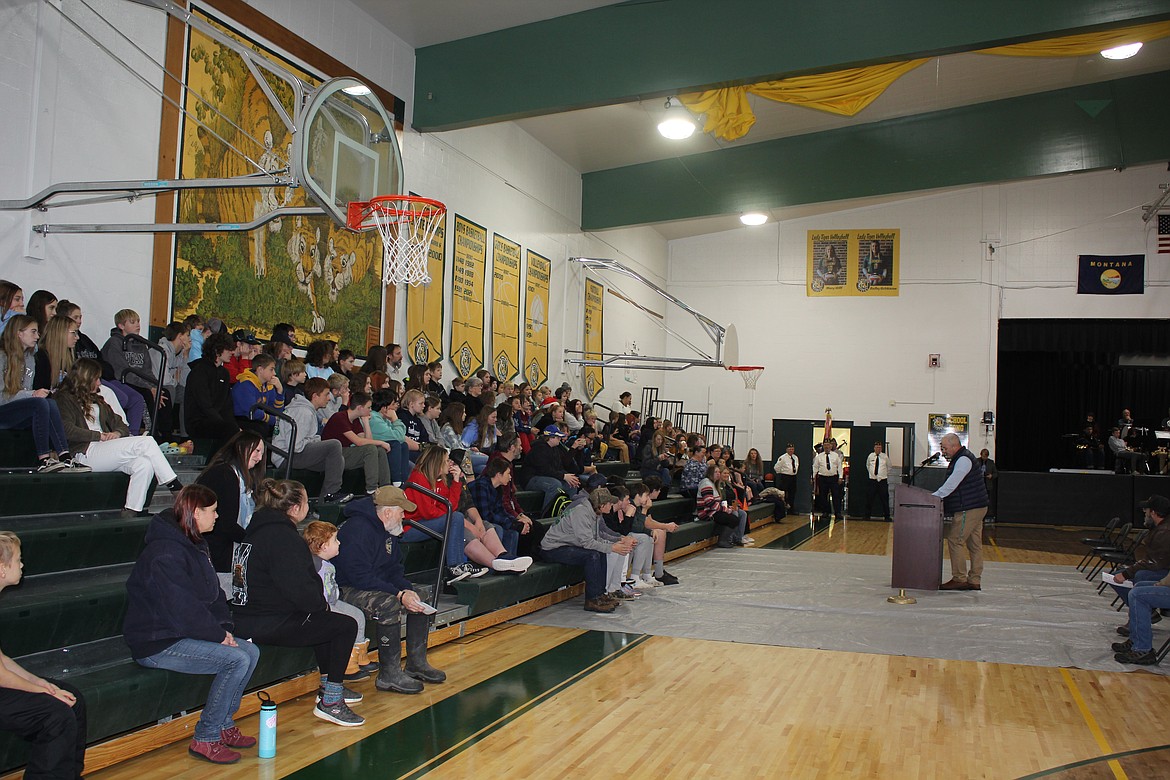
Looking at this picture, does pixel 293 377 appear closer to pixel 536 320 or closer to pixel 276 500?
pixel 276 500

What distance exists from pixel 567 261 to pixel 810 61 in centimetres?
702

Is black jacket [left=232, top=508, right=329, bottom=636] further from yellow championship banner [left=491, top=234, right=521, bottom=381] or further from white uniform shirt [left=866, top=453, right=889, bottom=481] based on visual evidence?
white uniform shirt [left=866, top=453, right=889, bottom=481]

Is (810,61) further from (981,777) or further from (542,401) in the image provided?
(981,777)

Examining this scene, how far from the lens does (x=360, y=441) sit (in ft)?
24.8

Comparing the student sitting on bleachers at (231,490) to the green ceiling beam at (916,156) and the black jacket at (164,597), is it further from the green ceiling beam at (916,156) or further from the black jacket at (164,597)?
the green ceiling beam at (916,156)

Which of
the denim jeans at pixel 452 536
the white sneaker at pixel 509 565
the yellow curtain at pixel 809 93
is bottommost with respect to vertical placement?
the white sneaker at pixel 509 565

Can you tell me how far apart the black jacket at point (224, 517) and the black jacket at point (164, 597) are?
0.88 meters

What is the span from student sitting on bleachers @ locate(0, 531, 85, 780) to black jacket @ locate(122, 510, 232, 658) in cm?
60

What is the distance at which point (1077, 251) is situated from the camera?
1966 cm

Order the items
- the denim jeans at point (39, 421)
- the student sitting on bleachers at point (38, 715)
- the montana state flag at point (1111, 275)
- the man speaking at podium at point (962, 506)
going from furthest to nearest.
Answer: the montana state flag at point (1111, 275), the man speaking at podium at point (962, 506), the denim jeans at point (39, 421), the student sitting on bleachers at point (38, 715)

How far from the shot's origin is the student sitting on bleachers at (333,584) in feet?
16.0

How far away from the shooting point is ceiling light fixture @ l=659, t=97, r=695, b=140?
13125 mm

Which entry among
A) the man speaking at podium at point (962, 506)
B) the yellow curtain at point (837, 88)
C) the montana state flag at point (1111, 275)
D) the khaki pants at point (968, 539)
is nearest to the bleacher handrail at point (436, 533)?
the man speaking at podium at point (962, 506)

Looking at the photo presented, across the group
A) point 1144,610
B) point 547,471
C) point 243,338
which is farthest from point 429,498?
point 1144,610
